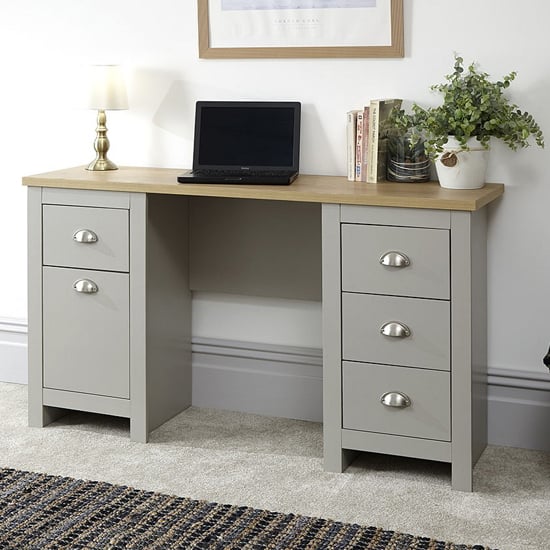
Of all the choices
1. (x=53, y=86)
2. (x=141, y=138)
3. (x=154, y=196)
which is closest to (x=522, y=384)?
(x=154, y=196)

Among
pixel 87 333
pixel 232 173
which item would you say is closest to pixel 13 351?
pixel 87 333

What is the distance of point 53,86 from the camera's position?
3424 mm

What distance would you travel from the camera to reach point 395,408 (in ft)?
8.91

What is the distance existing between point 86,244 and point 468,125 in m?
1.20

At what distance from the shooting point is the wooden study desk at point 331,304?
2621 millimetres

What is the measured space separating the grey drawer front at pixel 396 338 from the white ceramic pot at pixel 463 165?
0.37m

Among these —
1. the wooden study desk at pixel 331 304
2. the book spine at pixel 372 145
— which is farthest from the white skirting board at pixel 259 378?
the book spine at pixel 372 145

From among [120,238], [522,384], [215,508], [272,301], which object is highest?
[120,238]

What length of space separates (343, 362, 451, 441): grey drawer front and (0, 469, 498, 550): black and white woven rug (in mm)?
385

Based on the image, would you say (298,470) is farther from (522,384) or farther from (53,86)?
(53,86)

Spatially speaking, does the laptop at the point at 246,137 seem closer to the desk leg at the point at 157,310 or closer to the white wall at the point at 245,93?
the white wall at the point at 245,93

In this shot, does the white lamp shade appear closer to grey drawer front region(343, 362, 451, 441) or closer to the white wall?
the white wall

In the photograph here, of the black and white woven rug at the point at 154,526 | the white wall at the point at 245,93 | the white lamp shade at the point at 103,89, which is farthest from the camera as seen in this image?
the white lamp shade at the point at 103,89

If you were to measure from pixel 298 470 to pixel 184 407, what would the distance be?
68 centimetres
